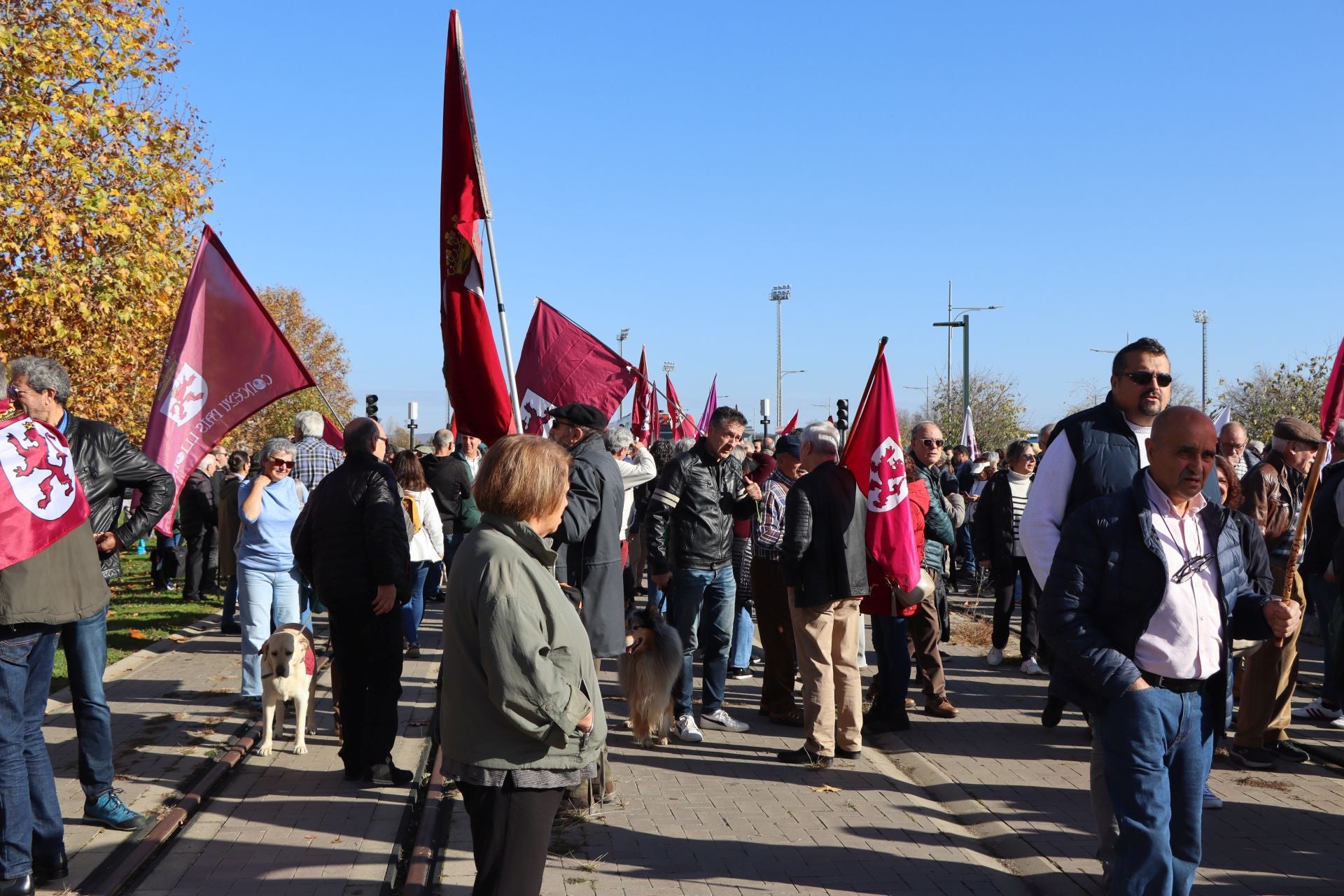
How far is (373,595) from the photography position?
691 centimetres

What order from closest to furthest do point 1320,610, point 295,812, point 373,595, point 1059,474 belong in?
point 1059,474, point 295,812, point 373,595, point 1320,610

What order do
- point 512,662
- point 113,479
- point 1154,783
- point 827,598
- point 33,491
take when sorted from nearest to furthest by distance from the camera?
point 512,662 → point 1154,783 → point 33,491 → point 113,479 → point 827,598

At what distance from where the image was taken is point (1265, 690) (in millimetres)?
7297

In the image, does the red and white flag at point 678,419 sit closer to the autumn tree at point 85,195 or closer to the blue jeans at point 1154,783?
the autumn tree at point 85,195

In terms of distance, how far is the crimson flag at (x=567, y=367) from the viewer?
11547 mm

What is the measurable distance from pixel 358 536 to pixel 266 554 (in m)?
2.13

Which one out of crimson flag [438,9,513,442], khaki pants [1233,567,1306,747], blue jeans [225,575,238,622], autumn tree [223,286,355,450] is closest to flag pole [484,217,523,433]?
crimson flag [438,9,513,442]

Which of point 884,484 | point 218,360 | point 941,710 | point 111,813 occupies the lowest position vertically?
point 111,813

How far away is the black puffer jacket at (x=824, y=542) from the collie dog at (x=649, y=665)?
2.81ft

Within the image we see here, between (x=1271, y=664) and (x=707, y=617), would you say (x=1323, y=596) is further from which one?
(x=707, y=617)

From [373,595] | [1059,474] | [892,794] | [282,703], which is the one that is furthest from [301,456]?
[1059,474]

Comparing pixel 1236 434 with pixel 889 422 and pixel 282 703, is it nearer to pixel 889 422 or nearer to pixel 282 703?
pixel 889 422

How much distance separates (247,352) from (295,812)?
2.59 metres

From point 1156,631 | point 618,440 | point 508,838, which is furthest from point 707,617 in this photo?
point 508,838
